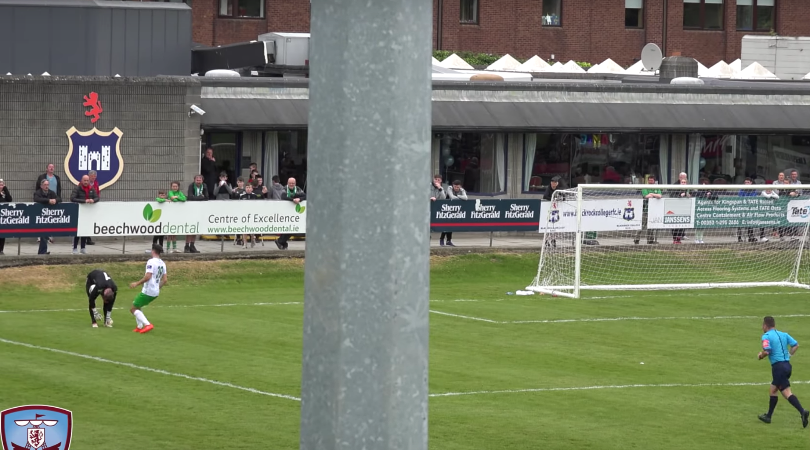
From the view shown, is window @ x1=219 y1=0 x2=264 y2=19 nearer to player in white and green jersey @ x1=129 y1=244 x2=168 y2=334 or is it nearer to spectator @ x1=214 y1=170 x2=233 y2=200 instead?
spectator @ x1=214 y1=170 x2=233 y2=200

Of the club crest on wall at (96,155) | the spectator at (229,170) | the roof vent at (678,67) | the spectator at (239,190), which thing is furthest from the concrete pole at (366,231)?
the roof vent at (678,67)

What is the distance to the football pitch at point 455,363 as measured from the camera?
635 inches

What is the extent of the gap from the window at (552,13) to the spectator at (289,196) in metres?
31.5

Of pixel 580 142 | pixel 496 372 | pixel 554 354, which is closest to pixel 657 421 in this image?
pixel 496 372

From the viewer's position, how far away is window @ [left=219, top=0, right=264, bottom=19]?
56.9 meters

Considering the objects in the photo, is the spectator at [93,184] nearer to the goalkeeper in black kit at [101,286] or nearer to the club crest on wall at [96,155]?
the club crest on wall at [96,155]

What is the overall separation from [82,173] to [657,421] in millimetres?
19853

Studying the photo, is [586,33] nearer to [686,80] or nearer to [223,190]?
[686,80]

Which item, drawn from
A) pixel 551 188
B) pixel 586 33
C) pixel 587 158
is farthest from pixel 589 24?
pixel 551 188

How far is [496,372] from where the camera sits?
805 inches

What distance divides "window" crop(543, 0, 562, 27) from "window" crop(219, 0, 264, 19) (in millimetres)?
14486

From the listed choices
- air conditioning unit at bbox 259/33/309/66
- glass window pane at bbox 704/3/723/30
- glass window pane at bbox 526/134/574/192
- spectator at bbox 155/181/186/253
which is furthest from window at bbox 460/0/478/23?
spectator at bbox 155/181/186/253

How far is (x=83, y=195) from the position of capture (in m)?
30.4

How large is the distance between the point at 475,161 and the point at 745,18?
3269cm
